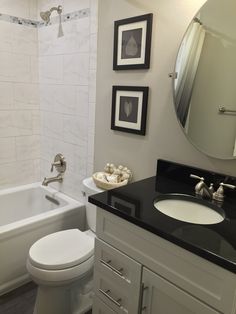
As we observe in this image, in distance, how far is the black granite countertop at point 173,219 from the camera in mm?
865

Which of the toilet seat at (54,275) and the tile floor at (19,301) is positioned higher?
the toilet seat at (54,275)

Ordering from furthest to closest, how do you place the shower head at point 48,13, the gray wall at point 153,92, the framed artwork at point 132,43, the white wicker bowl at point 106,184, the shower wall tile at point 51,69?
the shower wall tile at point 51,69
the shower head at point 48,13
the white wicker bowl at point 106,184
the framed artwork at point 132,43
the gray wall at point 153,92

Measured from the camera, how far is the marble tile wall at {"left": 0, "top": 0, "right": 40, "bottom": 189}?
2277 millimetres

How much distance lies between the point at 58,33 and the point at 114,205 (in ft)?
5.55

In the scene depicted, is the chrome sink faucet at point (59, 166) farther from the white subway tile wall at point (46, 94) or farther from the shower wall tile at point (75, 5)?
the shower wall tile at point (75, 5)

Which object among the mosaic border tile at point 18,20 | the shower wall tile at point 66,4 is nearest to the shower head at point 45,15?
the shower wall tile at point 66,4

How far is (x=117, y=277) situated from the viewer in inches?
46.9

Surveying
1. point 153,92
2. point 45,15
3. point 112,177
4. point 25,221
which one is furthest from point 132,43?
point 25,221

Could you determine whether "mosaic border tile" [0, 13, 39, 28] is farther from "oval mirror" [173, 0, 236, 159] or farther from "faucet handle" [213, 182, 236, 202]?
"faucet handle" [213, 182, 236, 202]

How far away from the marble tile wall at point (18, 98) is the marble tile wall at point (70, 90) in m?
0.09

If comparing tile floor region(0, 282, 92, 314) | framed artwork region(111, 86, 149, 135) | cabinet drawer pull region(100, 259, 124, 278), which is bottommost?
tile floor region(0, 282, 92, 314)

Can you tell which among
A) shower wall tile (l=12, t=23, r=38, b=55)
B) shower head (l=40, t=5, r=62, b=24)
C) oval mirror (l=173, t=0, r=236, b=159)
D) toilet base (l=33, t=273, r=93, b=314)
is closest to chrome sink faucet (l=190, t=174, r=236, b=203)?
oval mirror (l=173, t=0, r=236, b=159)

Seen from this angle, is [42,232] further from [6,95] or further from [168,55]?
[168,55]

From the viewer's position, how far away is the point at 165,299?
40.3 inches
